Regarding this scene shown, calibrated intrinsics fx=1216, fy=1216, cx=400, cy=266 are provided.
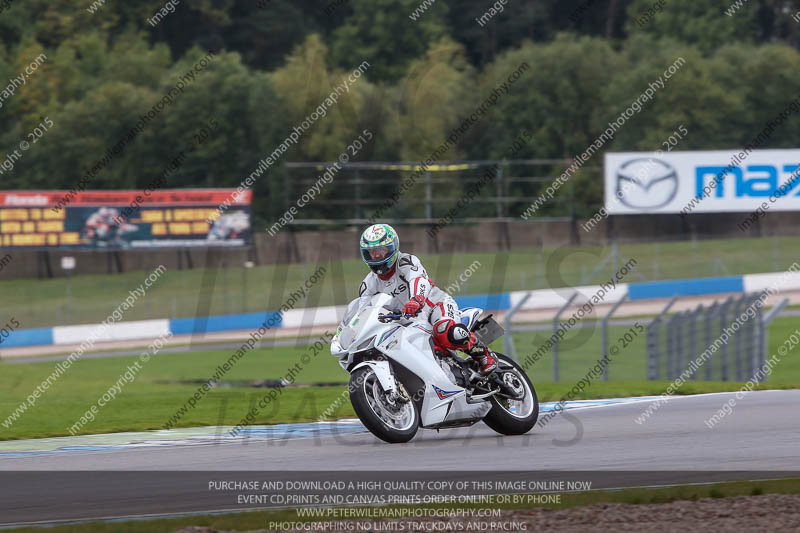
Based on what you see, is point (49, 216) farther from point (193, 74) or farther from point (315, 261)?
point (193, 74)

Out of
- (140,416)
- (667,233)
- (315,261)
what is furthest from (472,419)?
(667,233)

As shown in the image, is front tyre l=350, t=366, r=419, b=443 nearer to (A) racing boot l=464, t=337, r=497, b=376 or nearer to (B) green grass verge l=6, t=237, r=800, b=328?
(A) racing boot l=464, t=337, r=497, b=376

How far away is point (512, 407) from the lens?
1098cm

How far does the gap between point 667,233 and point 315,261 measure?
1462 cm

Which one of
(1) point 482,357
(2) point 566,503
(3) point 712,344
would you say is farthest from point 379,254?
(3) point 712,344

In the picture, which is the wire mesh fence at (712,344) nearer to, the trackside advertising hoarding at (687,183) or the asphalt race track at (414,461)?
the asphalt race track at (414,461)

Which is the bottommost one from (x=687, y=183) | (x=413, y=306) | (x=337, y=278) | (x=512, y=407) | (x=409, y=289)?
(x=337, y=278)

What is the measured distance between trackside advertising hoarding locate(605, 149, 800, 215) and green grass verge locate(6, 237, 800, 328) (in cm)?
150

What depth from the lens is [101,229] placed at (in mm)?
43906

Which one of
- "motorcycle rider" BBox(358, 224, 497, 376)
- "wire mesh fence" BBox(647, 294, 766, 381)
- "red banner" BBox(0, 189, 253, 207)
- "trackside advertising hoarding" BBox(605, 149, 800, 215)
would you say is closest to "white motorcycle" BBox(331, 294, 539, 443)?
"motorcycle rider" BBox(358, 224, 497, 376)

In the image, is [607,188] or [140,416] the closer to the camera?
[140,416]

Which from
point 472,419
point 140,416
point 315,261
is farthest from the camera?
point 315,261

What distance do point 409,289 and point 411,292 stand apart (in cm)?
8

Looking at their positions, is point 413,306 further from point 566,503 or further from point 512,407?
point 566,503
